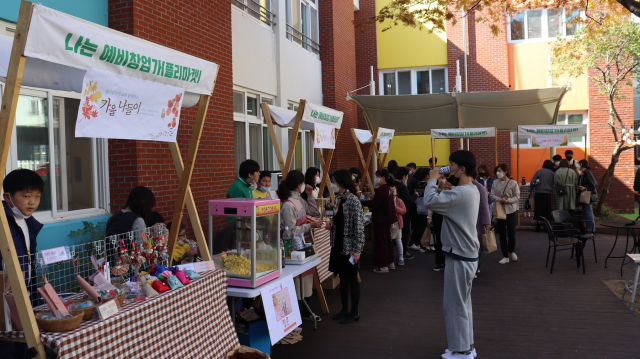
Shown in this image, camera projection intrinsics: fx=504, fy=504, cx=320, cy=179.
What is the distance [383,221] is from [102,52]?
613 centimetres

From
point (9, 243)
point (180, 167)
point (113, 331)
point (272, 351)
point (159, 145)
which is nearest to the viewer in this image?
point (9, 243)

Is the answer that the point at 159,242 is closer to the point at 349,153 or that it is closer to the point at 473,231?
the point at 473,231

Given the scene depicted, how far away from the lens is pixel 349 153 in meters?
16.7

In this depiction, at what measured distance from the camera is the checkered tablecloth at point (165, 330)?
288 cm

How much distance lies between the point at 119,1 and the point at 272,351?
185 inches

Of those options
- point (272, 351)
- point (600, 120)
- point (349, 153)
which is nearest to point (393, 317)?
point (272, 351)

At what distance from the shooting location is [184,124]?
7.33m

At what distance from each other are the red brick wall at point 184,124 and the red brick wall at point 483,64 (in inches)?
475

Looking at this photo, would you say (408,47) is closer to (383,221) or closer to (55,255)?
(383,221)

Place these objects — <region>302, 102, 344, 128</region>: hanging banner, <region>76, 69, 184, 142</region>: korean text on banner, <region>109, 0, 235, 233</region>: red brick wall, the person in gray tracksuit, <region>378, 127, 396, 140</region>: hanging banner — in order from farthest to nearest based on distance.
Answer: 1. <region>378, 127, 396, 140</region>: hanging banner
2. <region>302, 102, 344, 128</region>: hanging banner
3. <region>109, 0, 235, 233</region>: red brick wall
4. the person in gray tracksuit
5. <region>76, 69, 184, 142</region>: korean text on banner

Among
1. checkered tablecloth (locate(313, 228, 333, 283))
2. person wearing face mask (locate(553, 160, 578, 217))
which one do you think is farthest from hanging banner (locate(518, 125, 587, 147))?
checkered tablecloth (locate(313, 228, 333, 283))

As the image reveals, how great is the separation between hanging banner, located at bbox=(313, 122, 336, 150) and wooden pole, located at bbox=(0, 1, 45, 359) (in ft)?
16.6

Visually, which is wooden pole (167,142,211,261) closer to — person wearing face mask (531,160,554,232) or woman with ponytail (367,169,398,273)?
woman with ponytail (367,169,398,273)

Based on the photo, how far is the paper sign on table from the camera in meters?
2.86
